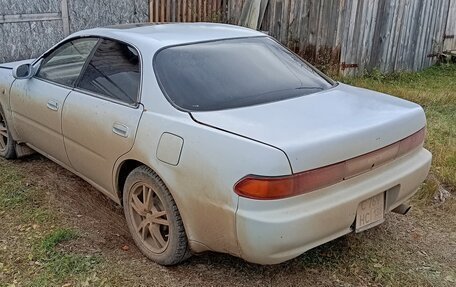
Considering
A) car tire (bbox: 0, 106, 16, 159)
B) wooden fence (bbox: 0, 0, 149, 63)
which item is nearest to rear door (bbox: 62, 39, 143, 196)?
car tire (bbox: 0, 106, 16, 159)

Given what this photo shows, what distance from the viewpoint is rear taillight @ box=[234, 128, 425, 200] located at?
258cm

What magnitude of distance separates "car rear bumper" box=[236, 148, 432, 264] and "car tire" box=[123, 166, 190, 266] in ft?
1.92

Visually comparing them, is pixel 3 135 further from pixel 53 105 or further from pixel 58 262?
pixel 58 262

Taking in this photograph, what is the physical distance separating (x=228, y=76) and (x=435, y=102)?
506 centimetres

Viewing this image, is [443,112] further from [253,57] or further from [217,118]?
[217,118]

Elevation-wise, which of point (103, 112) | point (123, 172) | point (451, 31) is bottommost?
A: point (123, 172)

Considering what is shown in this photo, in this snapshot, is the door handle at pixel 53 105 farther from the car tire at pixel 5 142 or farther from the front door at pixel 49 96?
the car tire at pixel 5 142

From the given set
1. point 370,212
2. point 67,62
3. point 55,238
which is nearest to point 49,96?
point 67,62

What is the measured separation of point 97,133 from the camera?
11.8ft

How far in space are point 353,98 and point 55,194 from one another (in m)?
2.72

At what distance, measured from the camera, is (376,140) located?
9.64ft

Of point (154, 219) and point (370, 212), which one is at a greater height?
point (370, 212)

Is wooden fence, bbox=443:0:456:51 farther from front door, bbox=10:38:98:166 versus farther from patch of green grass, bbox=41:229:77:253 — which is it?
patch of green grass, bbox=41:229:77:253

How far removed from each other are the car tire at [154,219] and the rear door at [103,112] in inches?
9.6
